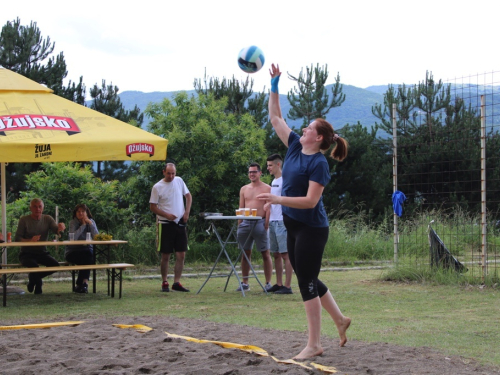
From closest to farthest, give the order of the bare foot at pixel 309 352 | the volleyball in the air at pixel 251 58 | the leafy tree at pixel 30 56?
the bare foot at pixel 309 352 < the volleyball in the air at pixel 251 58 < the leafy tree at pixel 30 56

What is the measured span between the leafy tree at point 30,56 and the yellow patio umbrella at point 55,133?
15900 mm

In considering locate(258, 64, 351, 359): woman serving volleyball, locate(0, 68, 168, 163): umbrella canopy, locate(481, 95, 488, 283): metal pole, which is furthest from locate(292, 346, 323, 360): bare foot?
locate(481, 95, 488, 283): metal pole

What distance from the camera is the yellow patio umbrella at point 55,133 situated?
7.92 metres

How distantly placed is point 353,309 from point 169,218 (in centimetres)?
325

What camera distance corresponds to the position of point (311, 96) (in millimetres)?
32562

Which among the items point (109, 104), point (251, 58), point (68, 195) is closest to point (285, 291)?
point (251, 58)

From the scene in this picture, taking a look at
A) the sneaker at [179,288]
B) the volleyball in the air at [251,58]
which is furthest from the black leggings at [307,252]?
the sneaker at [179,288]

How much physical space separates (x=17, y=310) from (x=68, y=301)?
924mm

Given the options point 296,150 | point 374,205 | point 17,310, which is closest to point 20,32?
point 374,205

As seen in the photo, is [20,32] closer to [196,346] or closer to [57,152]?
[57,152]

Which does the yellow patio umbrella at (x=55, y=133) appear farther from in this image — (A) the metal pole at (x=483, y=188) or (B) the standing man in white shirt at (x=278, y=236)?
(A) the metal pole at (x=483, y=188)

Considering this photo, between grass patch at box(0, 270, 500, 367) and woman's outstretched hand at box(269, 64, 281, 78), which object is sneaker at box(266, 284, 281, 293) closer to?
grass patch at box(0, 270, 500, 367)

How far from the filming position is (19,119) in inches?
322

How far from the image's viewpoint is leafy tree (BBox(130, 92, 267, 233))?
51.8 ft
